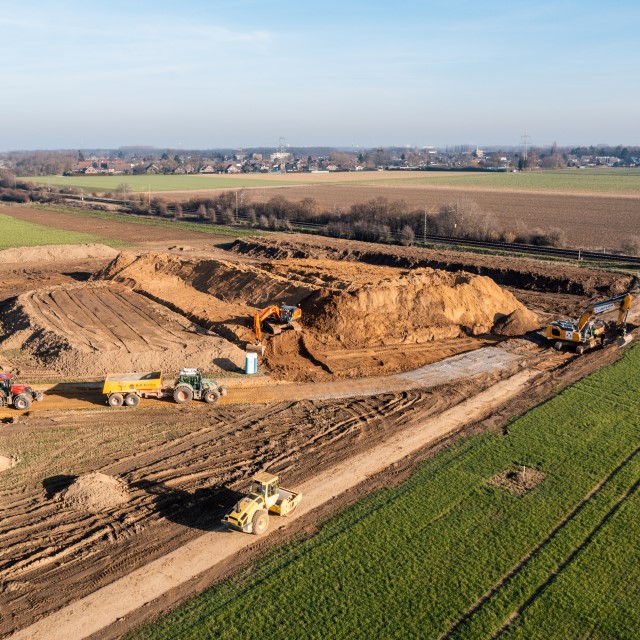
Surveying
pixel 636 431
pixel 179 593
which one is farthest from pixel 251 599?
pixel 636 431

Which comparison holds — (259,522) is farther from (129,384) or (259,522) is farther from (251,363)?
(251,363)

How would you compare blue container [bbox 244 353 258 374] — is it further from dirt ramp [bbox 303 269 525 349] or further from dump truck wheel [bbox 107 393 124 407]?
dump truck wheel [bbox 107 393 124 407]

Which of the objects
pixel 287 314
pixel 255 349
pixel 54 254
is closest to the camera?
pixel 255 349

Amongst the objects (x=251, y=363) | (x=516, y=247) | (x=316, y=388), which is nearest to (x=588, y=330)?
(x=316, y=388)

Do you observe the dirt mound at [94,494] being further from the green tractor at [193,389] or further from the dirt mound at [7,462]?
the green tractor at [193,389]

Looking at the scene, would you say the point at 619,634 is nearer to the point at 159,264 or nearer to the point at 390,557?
the point at 390,557

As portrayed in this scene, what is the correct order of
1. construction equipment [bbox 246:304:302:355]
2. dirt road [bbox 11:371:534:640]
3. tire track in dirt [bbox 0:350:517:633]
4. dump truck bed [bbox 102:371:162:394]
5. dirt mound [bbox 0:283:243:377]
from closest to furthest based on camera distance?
dirt road [bbox 11:371:534:640]
tire track in dirt [bbox 0:350:517:633]
dump truck bed [bbox 102:371:162:394]
dirt mound [bbox 0:283:243:377]
construction equipment [bbox 246:304:302:355]

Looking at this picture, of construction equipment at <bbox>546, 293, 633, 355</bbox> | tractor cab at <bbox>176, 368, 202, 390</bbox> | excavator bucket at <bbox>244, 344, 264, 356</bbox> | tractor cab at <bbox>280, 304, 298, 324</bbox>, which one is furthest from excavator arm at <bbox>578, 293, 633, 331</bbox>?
tractor cab at <bbox>176, 368, 202, 390</bbox>
